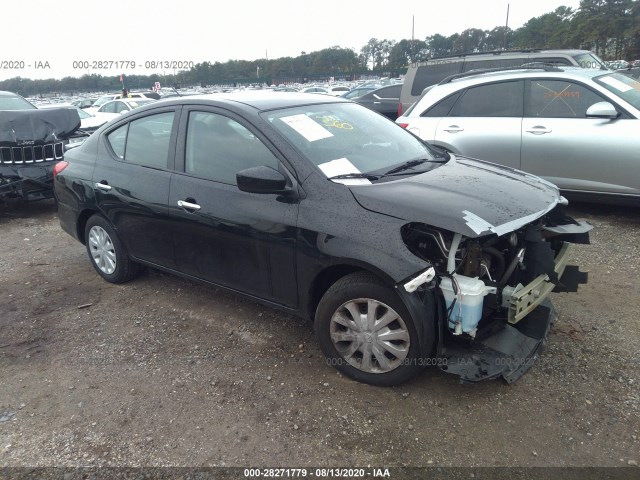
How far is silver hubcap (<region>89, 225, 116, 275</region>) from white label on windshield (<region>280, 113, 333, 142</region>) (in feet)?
7.09

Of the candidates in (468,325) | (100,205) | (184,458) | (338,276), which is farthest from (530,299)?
(100,205)

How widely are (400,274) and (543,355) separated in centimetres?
132

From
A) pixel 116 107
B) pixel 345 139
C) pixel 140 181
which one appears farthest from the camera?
pixel 116 107

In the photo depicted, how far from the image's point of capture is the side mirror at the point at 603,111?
5.21 meters

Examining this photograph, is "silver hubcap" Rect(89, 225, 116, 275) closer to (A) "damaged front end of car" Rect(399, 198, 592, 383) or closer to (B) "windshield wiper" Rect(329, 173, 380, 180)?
(B) "windshield wiper" Rect(329, 173, 380, 180)

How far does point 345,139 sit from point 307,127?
0.28 metres

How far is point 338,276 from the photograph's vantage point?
303 centimetres

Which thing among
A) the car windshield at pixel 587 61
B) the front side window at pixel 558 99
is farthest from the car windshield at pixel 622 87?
the car windshield at pixel 587 61

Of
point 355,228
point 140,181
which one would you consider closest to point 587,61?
point 355,228

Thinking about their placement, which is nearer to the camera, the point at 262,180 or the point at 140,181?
the point at 262,180

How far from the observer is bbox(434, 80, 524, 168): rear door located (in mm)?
5914

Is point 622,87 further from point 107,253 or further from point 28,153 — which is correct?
point 28,153

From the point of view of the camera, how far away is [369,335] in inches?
112

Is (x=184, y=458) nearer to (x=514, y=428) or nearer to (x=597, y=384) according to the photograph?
(x=514, y=428)
